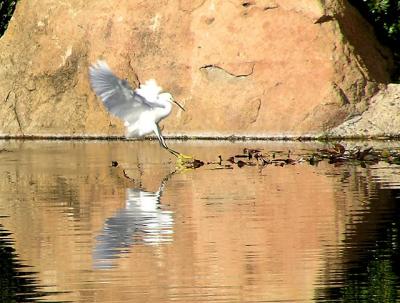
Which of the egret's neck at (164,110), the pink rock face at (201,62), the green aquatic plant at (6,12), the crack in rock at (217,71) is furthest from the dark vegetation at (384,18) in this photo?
the egret's neck at (164,110)

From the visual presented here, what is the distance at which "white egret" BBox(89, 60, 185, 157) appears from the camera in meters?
20.9

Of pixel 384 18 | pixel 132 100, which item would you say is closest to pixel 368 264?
pixel 132 100

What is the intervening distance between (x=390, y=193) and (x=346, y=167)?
490cm

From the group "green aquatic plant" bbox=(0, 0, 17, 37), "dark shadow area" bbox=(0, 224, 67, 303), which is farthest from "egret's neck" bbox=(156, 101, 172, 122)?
"green aquatic plant" bbox=(0, 0, 17, 37)

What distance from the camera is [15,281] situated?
34.8ft

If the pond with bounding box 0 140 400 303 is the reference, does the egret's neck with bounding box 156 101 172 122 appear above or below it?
above

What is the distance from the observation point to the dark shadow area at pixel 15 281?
1001 centimetres

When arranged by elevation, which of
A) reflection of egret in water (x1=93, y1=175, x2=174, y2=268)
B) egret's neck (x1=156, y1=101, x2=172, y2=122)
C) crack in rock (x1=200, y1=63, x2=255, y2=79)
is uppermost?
crack in rock (x1=200, y1=63, x2=255, y2=79)

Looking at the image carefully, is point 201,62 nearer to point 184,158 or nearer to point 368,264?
point 184,158

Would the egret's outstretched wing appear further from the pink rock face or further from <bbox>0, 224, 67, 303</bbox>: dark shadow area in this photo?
<bbox>0, 224, 67, 303</bbox>: dark shadow area

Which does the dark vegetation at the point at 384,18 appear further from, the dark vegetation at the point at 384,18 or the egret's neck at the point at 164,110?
the egret's neck at the point at 164,110

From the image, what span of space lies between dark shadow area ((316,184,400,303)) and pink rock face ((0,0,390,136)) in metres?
14.9

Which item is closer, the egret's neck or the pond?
the pond

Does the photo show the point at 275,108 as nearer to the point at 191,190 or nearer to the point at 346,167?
the point at 346,167
